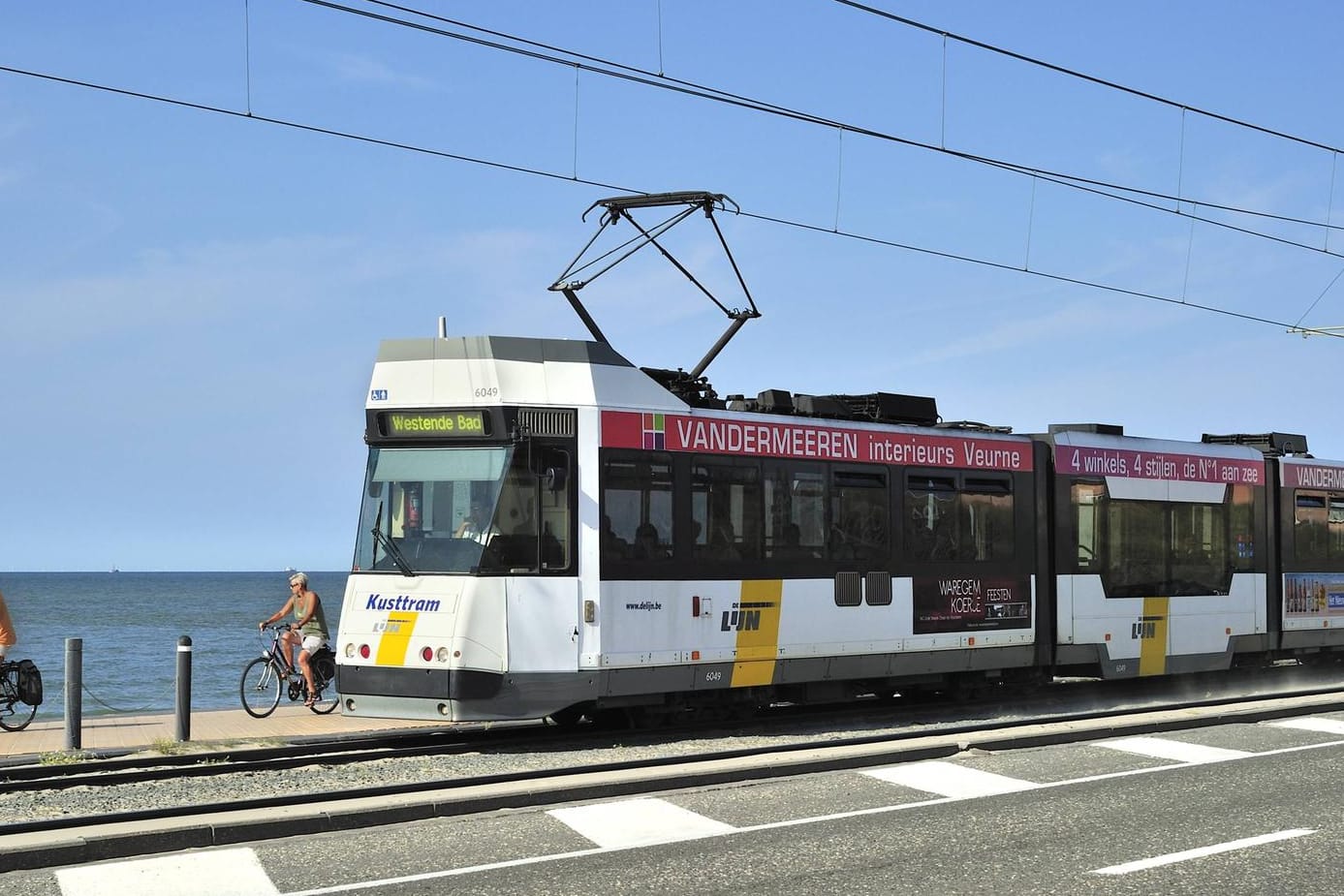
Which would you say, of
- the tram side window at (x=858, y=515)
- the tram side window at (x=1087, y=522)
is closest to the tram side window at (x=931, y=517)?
the tram side window at (x=858, y=515)

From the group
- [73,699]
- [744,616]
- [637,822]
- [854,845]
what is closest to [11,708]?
[73,699]

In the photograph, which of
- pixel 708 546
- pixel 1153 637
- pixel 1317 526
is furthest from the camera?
pixel 1317 526

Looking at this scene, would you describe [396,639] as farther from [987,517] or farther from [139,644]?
A: [139,644]

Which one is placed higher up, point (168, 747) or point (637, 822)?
point (637, 822)

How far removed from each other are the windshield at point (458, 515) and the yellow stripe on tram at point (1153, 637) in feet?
30.3

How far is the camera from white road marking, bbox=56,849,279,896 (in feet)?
25.1

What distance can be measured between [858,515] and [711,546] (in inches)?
85.6

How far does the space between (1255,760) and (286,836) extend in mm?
7743

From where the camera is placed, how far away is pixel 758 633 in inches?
582

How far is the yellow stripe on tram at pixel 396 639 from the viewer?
13.3 m

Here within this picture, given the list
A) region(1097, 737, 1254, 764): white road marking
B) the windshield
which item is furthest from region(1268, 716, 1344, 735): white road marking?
the windshield

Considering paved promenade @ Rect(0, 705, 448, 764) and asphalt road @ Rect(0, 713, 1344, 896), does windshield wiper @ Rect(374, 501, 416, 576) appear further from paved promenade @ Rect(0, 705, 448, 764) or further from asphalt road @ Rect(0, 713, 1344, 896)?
asphalt road @ Rect(0, 713, 1344, 896)

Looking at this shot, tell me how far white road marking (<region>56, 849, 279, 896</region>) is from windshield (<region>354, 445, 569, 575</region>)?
4899mm

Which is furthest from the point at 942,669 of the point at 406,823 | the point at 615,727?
the point at 406,823
